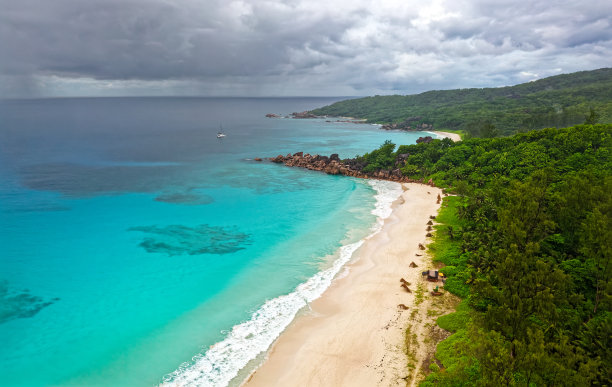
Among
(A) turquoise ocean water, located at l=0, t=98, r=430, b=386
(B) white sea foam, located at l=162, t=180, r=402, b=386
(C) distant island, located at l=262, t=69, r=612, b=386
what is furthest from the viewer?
(A) turquoise ocean water, located at l=0, t=98, r=430, b=386

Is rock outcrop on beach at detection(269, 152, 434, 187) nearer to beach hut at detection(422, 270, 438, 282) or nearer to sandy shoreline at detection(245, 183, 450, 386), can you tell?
sandy shoreline at detection(245, 183, 450, 386)

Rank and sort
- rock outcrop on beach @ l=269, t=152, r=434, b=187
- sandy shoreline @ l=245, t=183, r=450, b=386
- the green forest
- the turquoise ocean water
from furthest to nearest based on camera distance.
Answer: rock outcrop on beach @ l=269, t=152, r=434, b=187 < the turquoise ocean water < sandy shoreline @ l=245, t=183, r=450, b=386 < the green forest

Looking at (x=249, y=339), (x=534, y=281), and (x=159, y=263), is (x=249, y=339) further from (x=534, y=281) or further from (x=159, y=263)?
(x=534, y=281)

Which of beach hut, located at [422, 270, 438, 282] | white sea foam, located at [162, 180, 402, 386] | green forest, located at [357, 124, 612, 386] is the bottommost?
white sea foam, located at [162, 180, 402, 386]

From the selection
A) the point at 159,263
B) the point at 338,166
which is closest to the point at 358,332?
the point at 159,263

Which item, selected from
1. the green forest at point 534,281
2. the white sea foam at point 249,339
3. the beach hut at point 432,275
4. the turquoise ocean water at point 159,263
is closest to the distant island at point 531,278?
the green forest at point 534,281

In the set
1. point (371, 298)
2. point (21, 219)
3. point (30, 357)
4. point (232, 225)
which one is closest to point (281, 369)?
point (371, 298)

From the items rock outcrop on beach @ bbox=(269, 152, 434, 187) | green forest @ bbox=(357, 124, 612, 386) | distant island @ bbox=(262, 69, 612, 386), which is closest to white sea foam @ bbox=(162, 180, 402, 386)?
distant island @ bbox=(262, 69, 612, 386)
